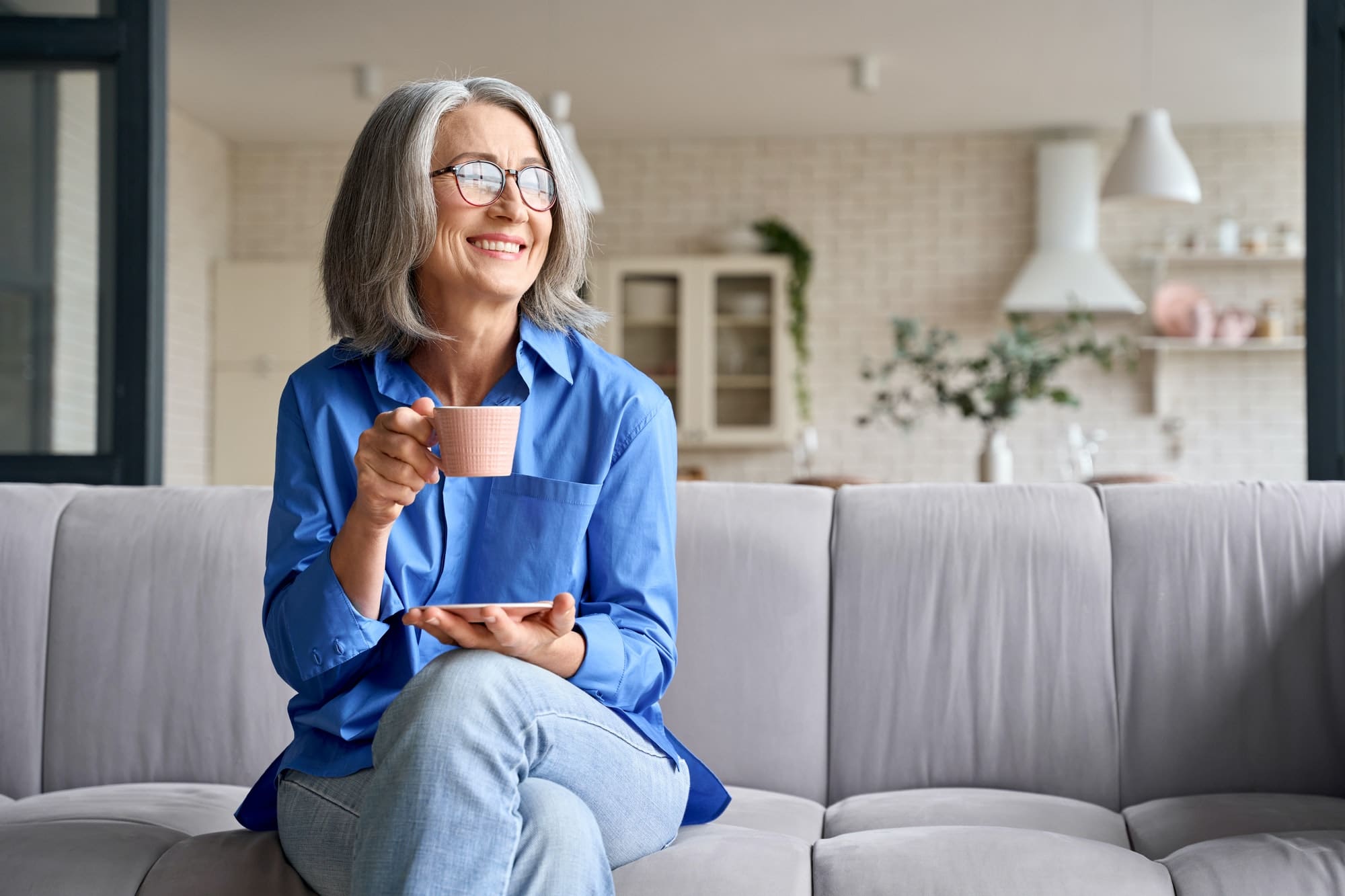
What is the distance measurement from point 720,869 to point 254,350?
627 cm

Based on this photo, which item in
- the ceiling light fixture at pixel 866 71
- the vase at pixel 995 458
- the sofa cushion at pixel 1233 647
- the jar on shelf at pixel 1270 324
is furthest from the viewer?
the jar on shelf at pixel 1270 324

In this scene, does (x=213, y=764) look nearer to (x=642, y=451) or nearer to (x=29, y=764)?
(x=29, y=764)

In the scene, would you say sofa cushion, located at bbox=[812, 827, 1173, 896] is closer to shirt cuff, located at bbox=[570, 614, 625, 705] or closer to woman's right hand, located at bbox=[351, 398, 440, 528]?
shirt cuff, located at bbox=[570, 614, 625, 705]

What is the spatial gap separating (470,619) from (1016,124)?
6366 mm

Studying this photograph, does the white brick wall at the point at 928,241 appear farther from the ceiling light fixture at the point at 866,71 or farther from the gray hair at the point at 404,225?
the gray hair at the point at 404,225

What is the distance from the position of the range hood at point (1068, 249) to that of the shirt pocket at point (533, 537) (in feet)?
18.4

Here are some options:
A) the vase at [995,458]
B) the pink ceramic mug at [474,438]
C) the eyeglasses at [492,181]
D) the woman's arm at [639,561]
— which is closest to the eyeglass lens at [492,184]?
the eyeglasses at [492,181]

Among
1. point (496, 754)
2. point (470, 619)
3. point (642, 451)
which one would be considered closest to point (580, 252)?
point (642, 451)

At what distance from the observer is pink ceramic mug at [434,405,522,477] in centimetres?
119

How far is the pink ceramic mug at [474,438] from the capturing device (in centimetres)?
119

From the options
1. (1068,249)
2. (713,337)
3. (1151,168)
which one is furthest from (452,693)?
(1068,249)

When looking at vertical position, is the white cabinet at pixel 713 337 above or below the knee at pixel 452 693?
above

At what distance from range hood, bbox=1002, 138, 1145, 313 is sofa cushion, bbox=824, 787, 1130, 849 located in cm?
509

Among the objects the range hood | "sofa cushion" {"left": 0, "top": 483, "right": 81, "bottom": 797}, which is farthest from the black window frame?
the range hood
